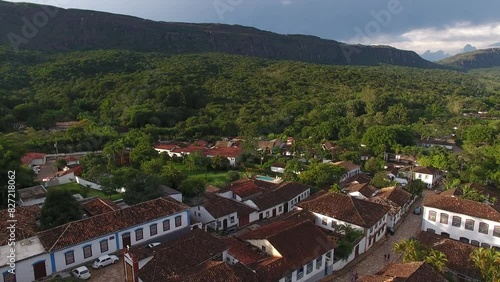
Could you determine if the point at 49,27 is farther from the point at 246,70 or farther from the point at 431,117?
the point at 431,117

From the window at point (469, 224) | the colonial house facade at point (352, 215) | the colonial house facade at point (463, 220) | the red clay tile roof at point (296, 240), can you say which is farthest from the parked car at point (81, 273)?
the window at point (469, 224)

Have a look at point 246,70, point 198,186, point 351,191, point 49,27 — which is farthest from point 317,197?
point 49,27

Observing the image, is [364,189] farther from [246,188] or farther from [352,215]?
[246,188]

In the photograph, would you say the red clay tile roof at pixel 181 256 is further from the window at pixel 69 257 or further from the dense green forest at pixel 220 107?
the dense green forest at pixel 220 107

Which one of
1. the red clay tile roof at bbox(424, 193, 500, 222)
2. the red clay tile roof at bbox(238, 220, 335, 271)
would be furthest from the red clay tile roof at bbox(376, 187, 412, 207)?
the red clay tile roof at bbox(238, 220, 335, 271)

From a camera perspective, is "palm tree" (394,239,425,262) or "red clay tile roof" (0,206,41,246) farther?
"palm tree" (394,239,425,262)

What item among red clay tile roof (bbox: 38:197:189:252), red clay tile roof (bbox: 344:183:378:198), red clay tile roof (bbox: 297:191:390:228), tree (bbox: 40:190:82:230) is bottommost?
red clay tile roof (bbox: 344:183:378:198)

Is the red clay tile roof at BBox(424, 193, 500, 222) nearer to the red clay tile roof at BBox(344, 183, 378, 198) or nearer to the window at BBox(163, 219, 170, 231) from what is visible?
the red clay tile roof at BBox(344, 183, 378, 198)
